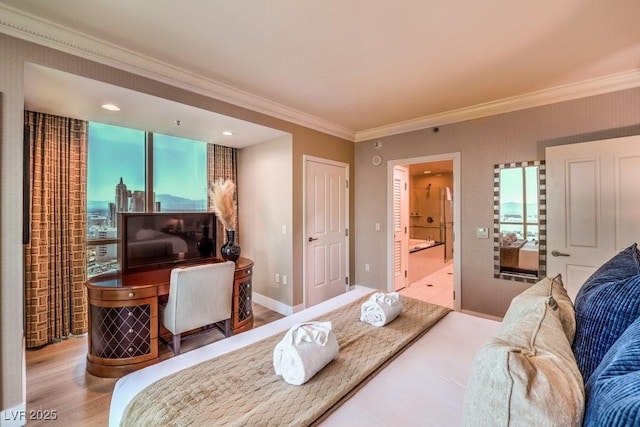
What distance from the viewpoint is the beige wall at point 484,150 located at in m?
2.72

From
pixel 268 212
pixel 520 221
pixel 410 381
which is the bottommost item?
pixel 410 381

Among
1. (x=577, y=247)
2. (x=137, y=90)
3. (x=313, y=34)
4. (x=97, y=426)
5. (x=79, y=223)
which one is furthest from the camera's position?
(x=79, y=223)

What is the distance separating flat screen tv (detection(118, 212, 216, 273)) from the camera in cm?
282

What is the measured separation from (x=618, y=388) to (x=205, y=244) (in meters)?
3.50

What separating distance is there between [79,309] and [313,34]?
3584 mm

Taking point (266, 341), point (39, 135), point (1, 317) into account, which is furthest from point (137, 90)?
point (266, 341)

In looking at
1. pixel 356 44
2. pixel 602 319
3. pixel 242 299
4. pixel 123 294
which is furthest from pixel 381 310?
pixel 123 294

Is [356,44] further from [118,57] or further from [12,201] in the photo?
[12,201]

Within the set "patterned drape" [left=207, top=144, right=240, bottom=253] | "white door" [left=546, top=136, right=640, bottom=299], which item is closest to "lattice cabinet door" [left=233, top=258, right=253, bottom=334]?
"patterned drape" [left=207, top=144, right=240, bottom=253]

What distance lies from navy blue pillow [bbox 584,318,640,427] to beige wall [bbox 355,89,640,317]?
293 cm

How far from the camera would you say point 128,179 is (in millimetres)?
3336

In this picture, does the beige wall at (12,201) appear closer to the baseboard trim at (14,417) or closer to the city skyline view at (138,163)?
the baseboard trim at (14,417)

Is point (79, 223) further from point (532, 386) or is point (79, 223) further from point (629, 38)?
point (629, 38)

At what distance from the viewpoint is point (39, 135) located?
8.82ft
